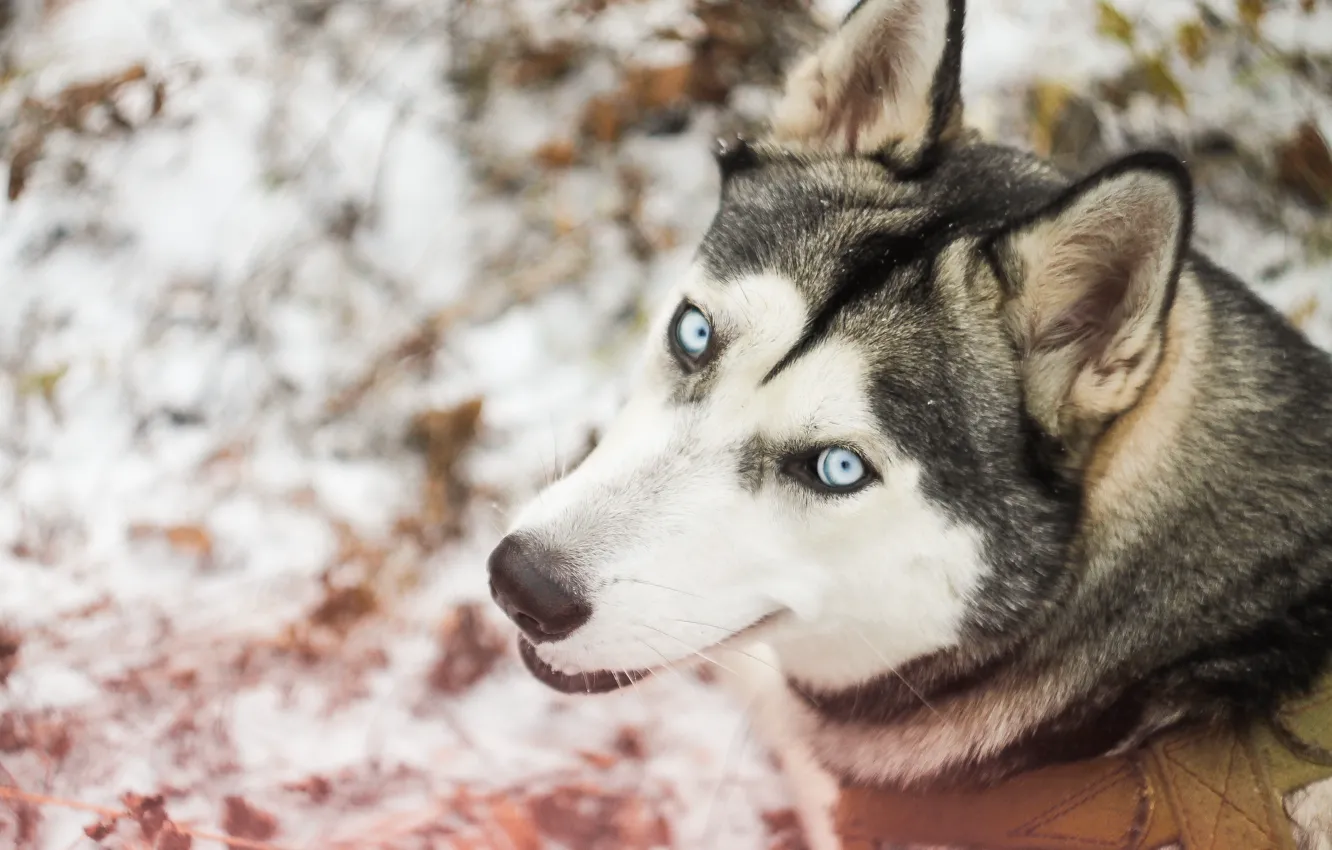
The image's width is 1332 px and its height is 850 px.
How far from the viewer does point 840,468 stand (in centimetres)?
174

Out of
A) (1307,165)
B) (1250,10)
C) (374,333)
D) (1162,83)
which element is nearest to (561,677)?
(374,333)

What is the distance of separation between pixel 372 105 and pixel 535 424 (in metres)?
1.55

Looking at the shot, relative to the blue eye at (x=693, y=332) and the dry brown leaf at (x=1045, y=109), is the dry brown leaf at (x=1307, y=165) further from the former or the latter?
the blue eye at (x=693, y=332)

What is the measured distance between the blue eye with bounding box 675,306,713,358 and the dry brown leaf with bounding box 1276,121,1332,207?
282cm

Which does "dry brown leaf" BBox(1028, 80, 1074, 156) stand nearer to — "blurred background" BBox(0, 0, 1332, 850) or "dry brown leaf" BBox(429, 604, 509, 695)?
"blurred background" BBox(0, 0, 1332, 850)

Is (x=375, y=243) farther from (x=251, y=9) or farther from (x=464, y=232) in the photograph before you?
(x=251, y=9)

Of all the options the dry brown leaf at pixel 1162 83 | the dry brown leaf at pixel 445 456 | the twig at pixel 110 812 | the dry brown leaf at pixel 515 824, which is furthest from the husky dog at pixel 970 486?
the dry brown leaf at pixel 1162 83

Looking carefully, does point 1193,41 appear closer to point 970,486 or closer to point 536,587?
point 970,486

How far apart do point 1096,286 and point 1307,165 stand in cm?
252

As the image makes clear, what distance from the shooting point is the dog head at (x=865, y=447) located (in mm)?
1698

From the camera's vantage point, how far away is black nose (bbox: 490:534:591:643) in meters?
1.73

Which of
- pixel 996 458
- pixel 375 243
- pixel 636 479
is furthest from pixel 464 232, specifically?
pixel 996 458

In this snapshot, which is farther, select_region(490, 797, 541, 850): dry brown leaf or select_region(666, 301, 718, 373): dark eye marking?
select_region(490, 797, 541, 850): dry brown leaf

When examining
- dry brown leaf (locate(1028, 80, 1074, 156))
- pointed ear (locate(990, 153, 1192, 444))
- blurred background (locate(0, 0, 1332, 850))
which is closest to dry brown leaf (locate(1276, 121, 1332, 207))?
blurred background (locate(0, 0, 1332, 850))
